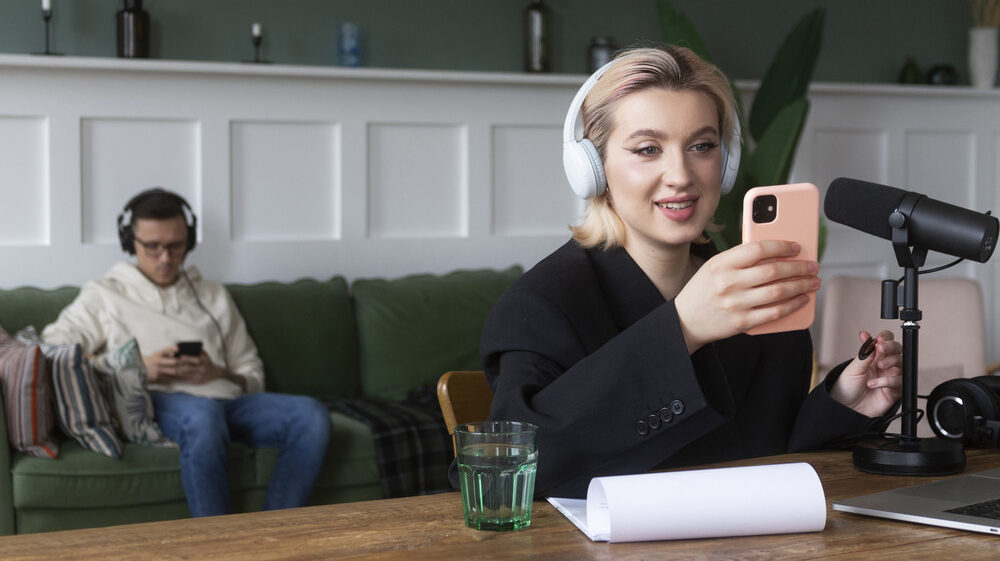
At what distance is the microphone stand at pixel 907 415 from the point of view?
125cm

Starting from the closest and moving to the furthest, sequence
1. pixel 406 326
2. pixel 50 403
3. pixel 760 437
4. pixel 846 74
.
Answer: pixel 760 437 < pixel 50 403 < pixel 406 326 < pixel 846 74

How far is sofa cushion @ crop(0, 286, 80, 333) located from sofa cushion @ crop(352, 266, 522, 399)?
996 millimetres

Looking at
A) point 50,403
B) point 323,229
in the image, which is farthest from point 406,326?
point 50,403

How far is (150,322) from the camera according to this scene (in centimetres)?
337

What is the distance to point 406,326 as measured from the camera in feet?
12.7

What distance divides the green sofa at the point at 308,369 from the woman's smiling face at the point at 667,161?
1.92 metres

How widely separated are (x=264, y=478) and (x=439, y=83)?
1754 millimetres

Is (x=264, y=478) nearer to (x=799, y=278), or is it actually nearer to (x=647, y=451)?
(x=647, y=451)

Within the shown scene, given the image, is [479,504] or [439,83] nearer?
[479,504]

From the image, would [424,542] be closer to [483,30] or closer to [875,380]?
[875,380]

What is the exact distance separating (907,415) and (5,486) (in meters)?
2.41

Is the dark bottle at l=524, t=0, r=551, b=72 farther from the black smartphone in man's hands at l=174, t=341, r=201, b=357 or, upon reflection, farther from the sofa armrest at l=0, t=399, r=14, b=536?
the sofa armrest at l=0, t=399, r=14, b=536

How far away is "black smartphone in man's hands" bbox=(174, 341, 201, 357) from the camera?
3252mm

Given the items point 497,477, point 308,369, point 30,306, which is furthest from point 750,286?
point 30,306
